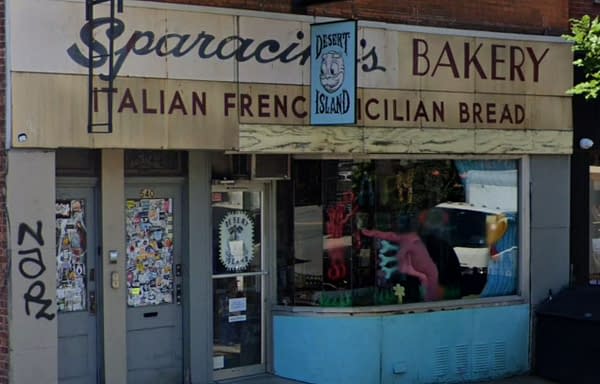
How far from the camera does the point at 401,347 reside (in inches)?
380

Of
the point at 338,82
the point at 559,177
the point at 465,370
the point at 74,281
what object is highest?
the point at 338,82

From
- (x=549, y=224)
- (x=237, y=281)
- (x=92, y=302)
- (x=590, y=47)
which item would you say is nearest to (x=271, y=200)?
(x=237, y=281)

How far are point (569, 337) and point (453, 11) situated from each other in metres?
4.01

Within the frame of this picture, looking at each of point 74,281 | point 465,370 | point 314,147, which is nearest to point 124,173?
point 74,281

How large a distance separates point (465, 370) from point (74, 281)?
15.1 ft

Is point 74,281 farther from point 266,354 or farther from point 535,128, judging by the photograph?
point 535,128

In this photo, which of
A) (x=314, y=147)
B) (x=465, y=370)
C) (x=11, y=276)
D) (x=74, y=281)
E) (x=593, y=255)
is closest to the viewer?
(x=11, y=276)

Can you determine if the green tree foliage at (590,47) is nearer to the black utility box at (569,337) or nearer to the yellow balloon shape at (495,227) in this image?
the yellow balloon shape at (495,227)

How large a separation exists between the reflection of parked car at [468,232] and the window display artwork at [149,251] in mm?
3226

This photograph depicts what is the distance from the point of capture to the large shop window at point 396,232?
31.7 ft

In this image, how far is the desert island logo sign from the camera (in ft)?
28.0

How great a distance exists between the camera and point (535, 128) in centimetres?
1055

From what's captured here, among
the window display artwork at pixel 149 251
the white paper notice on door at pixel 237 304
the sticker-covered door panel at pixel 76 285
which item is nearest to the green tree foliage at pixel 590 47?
the white paper notice on door at pixel 237 304

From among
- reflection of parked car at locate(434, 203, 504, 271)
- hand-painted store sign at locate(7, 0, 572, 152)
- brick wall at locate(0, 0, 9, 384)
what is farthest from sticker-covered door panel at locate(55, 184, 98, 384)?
reflection of parked car at locate(434, 203, 504, 271)
